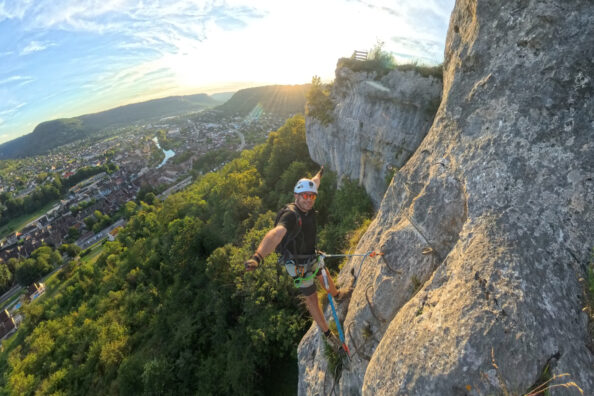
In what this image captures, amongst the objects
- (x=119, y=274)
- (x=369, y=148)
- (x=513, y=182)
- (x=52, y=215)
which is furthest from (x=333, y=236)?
(x=52, y=215)

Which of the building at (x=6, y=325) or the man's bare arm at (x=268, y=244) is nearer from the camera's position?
the man's bare arm at (x=268, y=244)

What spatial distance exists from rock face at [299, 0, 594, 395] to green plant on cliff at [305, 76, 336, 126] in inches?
559

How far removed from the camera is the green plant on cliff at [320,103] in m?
19.8

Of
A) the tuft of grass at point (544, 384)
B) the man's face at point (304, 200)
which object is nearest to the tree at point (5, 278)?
the man's face at point (304, 200)

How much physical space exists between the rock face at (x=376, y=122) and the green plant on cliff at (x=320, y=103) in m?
0.52

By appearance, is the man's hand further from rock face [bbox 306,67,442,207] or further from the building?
the building

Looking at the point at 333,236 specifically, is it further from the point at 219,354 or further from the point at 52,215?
the point at 52,215

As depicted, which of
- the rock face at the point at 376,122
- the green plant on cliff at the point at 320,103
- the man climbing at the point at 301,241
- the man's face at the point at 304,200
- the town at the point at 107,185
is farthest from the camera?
the town at the point at 107,185

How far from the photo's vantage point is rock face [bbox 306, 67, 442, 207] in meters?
12.0

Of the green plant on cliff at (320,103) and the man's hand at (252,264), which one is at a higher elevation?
the green plant on cliff at (320,103)

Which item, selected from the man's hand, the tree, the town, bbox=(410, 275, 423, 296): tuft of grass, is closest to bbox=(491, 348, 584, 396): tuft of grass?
bbox=(410, 275, 423, 296): tuft of grass

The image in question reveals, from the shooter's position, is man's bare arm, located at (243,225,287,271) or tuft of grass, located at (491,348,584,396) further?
man's bare arm, located at (243,225,287,271)

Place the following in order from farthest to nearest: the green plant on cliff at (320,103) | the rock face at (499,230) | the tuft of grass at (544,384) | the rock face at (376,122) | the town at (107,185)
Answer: the town at (107,185), the green plant on cliff at (320,103), the rock face at (376,122), the rock face at (499,230), the tuft of grass at (544,384)

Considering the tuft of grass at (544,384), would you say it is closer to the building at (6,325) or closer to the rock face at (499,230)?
the rock face at (499,230)
